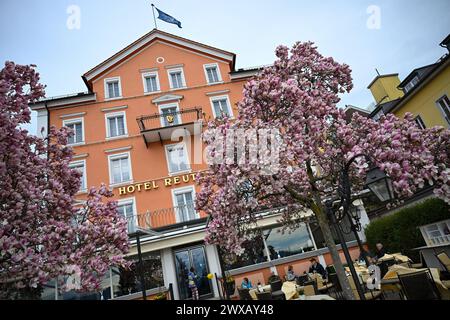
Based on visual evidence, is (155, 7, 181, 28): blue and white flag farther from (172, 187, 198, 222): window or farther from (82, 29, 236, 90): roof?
(172, 187, 198, 222): window

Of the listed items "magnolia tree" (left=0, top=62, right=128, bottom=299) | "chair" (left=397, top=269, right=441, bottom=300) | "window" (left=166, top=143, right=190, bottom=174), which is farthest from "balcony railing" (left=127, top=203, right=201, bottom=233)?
"chair" (left=397, top=269, right=441, bottom=300)

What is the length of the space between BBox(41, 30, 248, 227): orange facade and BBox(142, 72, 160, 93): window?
12cm

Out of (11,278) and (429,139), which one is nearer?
(11,278)

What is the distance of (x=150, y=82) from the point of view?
19.8m

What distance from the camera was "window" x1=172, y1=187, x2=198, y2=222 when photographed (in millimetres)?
15477

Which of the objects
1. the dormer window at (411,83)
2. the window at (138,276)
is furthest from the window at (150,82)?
the dormer window at (411,83)

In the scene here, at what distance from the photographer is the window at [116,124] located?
1789 cm

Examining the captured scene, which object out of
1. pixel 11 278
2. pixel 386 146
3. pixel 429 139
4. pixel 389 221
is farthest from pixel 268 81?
pixel 389 221

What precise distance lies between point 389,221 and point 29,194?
631 inches

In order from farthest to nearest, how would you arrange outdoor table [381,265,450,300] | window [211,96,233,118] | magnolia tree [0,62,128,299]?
window [211,96,233,118], outdoor table [381,265,450,300], magnolia tree [0,62,128,299]

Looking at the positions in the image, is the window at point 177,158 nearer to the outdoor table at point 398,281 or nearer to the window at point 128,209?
the window at point 128,209
